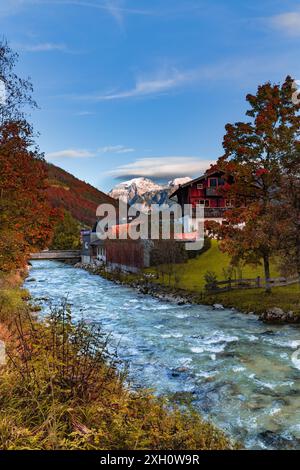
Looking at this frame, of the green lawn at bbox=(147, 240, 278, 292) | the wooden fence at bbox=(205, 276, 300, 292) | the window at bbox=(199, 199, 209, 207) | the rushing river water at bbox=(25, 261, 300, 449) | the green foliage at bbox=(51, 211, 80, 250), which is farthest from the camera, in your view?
the green foliage at bbox=(51, 211, 80, 250)

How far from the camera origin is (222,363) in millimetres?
12844

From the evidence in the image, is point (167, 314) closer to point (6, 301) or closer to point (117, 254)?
point (6, 301)

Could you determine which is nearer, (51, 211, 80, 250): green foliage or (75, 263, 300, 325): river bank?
(75, 263, 300, 325): river bank

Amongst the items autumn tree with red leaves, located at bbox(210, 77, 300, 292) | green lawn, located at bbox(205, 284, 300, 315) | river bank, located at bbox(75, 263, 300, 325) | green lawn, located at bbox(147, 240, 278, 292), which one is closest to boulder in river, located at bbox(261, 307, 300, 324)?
river bank, located at bbox(75, 263, 300, 325)

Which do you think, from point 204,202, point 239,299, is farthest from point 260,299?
point 204,202

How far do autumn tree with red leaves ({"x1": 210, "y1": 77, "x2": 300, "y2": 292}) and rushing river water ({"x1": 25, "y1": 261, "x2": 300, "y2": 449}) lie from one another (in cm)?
456

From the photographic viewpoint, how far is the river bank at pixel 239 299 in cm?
1878

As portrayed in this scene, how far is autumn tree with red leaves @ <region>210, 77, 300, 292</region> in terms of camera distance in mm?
21875

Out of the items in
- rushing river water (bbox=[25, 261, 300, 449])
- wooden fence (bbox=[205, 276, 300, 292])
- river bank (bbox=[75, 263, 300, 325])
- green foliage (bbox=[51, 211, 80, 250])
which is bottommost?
rushing river water (bbox=[25, 261, 300, 449])

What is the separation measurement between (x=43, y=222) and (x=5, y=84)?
6.84m

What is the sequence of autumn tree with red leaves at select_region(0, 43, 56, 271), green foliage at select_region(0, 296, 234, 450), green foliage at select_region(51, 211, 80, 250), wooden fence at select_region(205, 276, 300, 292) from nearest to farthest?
green foliage at select_region(0, 296, 234, 450) < autumn tree with red leaves at select_region(0, 43, 56, 271) < wooden fence at select_region(205, 276, 300, 292) < green foliage at select_region(51, 211, 80, 250)

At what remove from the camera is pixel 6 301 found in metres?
17.9

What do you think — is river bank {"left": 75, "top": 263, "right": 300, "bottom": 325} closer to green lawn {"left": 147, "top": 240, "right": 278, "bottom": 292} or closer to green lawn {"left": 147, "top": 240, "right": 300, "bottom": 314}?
green lawn {"left": 147, "top": 240, "right": 300, "bottom": 314}

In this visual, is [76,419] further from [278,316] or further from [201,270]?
[201,270]
